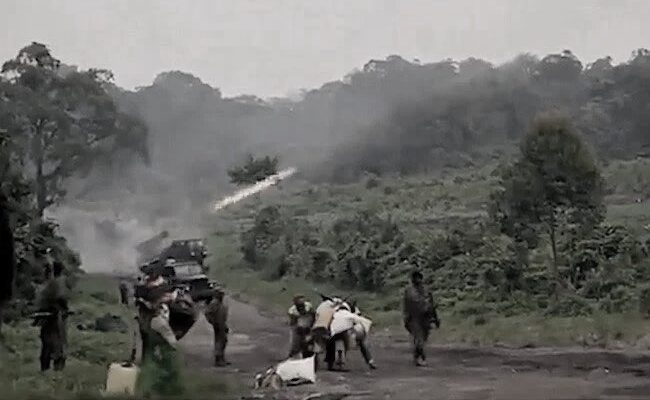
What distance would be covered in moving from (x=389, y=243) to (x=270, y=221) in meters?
12.5

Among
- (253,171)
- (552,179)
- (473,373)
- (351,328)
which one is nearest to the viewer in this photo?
(473,373)

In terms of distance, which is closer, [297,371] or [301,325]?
[297,371]

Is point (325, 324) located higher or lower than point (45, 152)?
lower

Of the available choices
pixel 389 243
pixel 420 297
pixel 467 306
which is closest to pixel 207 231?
pixel 389 243

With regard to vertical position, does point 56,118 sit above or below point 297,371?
above

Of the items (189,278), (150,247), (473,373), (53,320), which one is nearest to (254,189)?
(150,247)

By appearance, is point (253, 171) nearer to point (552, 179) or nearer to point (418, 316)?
point (552, 179)

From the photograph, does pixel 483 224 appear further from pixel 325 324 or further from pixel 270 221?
pixel 325 324

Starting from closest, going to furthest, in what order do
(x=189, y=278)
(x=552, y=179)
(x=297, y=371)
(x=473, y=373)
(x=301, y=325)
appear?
(x=297, y=371) < (x=473, y=373) < (x=301, y=325) < (x=552, y=179) < (x=189, y=278)

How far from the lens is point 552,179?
25.7 meters

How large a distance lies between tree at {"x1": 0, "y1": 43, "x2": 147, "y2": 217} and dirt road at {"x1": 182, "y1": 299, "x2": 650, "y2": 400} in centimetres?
2374

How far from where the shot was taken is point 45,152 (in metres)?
46.3

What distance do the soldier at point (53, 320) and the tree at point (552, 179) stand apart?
12392 mm

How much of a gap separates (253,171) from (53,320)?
119 feet
